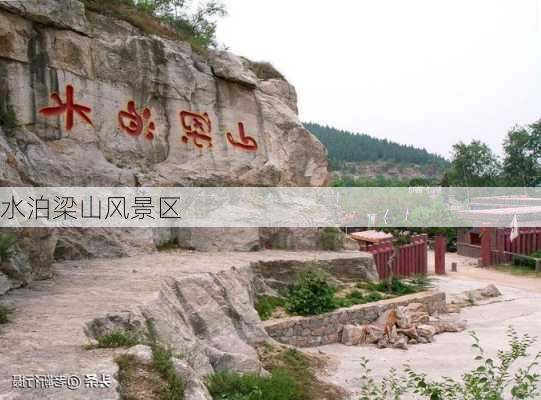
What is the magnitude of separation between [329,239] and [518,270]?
9.29 metres

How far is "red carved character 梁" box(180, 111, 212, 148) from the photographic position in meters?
10.8

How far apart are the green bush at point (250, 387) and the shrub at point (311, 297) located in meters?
3.08

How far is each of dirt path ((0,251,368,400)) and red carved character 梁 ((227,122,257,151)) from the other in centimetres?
288

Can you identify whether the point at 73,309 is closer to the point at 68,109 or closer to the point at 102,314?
the point at 102,314

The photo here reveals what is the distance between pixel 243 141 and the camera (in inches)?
454

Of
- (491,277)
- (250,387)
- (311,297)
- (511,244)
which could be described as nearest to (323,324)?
(311,297)

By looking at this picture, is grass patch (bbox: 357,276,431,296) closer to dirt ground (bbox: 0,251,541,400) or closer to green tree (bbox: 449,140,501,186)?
dirt ground (bbox: 0,251,541,400)

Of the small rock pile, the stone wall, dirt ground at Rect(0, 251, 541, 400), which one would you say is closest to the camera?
dirt ground at Rect(0, 251, 541, 400)

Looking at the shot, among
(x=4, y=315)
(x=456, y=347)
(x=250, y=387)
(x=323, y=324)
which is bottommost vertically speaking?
(x=456, y=347)

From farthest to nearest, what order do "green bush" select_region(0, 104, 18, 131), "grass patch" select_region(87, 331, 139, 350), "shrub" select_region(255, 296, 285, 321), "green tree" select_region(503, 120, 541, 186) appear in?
"green tree" select_region(503, 120, 541, 186) < "shrub" select_region(255, 296, 285, 321) < "green bush" select_region(0, 104, 18, 131) < "grass patch" select_region(87, 331, 139, 350)

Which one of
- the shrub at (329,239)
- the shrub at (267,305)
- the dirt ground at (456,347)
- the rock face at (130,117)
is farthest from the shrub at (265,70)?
the dirt ground at (456,347)

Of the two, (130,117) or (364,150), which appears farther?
(364,150)

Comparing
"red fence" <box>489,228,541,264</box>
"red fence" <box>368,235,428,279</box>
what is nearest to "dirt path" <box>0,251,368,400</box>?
"red fence" <box>368,235,428,279</box>

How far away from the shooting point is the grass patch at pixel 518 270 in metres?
17.5
